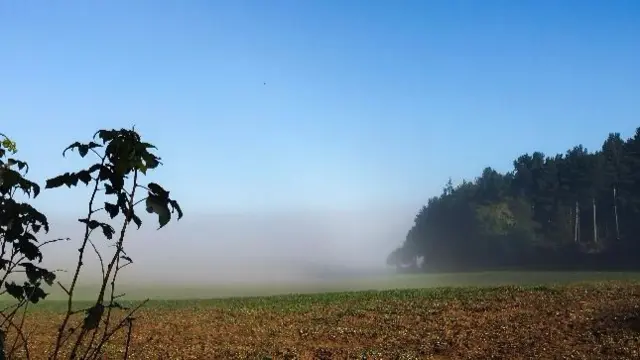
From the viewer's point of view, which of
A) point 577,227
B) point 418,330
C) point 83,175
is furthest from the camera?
point 577,227

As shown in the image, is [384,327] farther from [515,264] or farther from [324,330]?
[515,264]

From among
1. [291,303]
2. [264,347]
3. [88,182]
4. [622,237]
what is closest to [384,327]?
[264,347]

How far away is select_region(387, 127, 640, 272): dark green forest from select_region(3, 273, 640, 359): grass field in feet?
223

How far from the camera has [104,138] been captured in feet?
9.55

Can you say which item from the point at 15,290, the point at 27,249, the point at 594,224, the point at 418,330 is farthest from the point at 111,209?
the point at 594,224

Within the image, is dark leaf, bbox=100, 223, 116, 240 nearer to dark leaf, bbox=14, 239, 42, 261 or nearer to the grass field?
dark leaf, bbox=14, 239, 42, 261

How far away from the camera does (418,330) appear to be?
65.5ft

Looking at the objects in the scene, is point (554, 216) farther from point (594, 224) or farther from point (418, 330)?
point (418, 330)

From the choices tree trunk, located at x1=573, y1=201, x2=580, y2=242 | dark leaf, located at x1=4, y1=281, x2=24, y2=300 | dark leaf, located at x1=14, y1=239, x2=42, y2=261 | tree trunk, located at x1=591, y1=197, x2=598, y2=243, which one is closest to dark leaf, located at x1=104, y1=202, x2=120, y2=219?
dark leaf, located at x1=14, y1=239, x2=42, y2=261

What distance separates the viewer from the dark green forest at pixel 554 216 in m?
99.0

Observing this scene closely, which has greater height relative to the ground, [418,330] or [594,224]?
[594,224]

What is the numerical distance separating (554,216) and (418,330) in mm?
101615

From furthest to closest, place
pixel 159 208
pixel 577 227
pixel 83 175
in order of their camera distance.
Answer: pixel 577 227
pixel 83 175
pixel 159 208

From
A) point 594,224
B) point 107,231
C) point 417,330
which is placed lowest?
point 417,330
